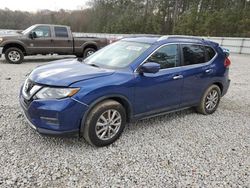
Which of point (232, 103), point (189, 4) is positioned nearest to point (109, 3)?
point (189, 4)

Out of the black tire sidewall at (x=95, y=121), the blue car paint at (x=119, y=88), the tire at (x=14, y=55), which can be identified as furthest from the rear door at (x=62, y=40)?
the black tire sidewall at (x=95, y=121)

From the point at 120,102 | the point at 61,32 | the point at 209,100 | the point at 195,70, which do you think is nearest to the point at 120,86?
the point at 120,102

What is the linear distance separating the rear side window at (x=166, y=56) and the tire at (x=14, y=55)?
25.9ft

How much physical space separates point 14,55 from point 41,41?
128 centimetres

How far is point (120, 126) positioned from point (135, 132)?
0.50m

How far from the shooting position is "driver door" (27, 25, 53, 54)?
9844 mm

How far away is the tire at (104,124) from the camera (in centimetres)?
308

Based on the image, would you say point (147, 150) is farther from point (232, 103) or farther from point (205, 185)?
point (232, 103)

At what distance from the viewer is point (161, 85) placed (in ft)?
12.1

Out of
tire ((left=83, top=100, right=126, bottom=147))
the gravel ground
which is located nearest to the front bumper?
tire ((left=83, top=100, right=126, bottom=147))

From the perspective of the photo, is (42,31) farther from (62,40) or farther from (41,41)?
(62,40)

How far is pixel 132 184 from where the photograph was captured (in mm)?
2602

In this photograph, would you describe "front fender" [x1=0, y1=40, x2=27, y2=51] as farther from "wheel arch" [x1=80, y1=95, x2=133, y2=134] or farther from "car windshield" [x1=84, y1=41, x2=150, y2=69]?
"wheel arch" [x1=80, y1=95, x2=133, y2=134]

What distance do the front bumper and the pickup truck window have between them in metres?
7.94
